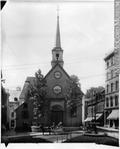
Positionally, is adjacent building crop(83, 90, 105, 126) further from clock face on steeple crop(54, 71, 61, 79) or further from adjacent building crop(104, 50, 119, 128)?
clock face on steeple crop(54, 71, 61, 79)

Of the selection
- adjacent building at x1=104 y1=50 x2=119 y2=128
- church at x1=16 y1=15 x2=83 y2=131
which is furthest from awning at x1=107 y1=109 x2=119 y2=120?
church at x1=16 y1=15 x2=83 y2=131

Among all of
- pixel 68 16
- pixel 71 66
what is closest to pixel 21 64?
pixel 71 66

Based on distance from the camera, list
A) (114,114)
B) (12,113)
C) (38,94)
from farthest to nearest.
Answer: (38,94)
(12,113)
(114,114)

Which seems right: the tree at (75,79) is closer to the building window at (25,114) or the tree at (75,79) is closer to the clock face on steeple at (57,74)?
the clock face on steeple at (57,74)

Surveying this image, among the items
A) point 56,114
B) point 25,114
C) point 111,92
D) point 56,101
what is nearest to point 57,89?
point 56,101

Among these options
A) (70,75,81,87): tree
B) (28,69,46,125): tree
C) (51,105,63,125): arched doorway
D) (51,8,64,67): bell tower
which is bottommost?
(51,105,63,125): arched doorway

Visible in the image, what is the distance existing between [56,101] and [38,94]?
19 cm

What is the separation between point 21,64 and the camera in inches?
109

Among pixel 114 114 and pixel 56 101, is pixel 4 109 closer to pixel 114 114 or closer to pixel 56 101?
pixel 56 101

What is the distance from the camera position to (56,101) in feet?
9.21

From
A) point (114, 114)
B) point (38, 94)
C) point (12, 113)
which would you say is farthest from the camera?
point (38, 94)

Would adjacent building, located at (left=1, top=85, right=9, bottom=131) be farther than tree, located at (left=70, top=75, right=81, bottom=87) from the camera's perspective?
No

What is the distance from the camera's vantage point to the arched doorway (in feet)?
9.08

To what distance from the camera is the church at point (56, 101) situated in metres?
2.76
